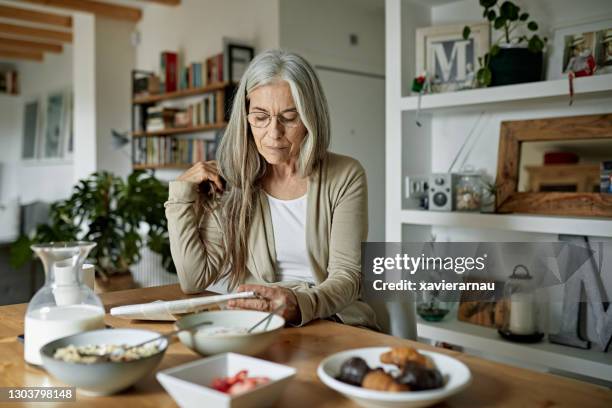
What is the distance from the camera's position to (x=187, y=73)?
4613mm

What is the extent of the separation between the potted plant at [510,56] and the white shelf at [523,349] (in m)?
1.02

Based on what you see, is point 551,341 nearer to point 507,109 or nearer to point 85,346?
Answer: point 507,109

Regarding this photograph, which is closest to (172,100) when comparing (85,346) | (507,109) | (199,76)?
(199,76)

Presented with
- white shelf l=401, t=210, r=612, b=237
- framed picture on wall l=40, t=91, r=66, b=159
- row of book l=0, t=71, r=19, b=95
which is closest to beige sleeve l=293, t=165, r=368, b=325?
white shelf l=401, t=210, r=612, b=237

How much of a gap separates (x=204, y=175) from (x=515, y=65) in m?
1.33

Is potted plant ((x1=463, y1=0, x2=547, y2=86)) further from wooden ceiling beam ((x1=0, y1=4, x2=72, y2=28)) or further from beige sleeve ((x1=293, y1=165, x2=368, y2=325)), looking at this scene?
wooden ceiling beam ((x1=0, y1=4, x2=72, y2=28))

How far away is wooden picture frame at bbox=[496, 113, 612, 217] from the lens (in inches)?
86.4

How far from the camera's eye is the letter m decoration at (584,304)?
2139mm

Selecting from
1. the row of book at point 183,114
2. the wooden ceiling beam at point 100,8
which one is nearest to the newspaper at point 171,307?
the row of book at point 183,114

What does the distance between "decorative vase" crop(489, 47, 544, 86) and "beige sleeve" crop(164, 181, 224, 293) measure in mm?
1333

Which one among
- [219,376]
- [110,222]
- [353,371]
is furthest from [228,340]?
[110,222]

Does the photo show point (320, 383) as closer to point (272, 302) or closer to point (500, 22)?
point (272, 302)

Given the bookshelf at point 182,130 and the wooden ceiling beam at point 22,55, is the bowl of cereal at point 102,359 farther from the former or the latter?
the wooden ceiling beam at point 22,55

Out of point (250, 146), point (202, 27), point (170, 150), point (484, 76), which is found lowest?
point (250, 146)
